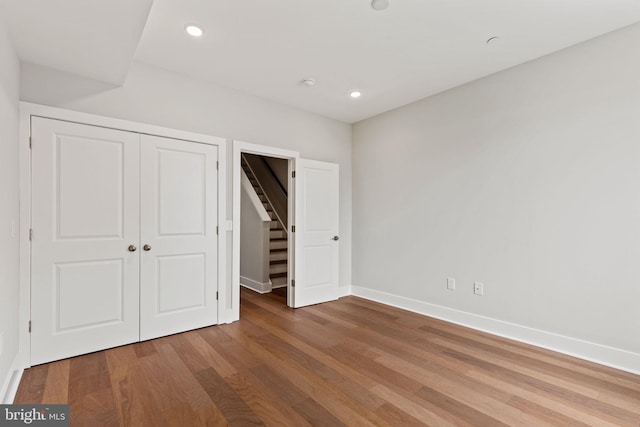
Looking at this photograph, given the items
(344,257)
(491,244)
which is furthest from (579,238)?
(344,257)

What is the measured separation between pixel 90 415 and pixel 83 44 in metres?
2.52

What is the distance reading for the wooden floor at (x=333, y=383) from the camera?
1867 mm

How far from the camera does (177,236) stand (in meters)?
3.21

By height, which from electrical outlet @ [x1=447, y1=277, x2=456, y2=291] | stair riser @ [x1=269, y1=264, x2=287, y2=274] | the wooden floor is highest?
electrical outlet @ [x1=447, y1=277, x2=456, y2=291]

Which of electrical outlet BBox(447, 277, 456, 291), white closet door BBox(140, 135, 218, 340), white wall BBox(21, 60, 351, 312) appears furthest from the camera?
electrical outlet BBox(447, 277, 456, 291)

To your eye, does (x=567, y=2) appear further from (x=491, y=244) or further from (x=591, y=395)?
(x=591, y=395)

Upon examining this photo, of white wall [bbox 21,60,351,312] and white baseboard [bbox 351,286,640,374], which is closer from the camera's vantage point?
white baseboard [bbox 351,286,640,374]

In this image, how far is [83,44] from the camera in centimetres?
225

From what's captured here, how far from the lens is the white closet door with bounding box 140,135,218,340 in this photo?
3020 millimetres

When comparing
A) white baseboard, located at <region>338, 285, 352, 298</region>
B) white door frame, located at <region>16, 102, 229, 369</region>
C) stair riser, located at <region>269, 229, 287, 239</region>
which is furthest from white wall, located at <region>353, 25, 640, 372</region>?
white door frame, located at <region>16, 102, 229, 369</region>

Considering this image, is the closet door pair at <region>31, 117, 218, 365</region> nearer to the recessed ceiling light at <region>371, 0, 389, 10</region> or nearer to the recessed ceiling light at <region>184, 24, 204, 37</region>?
the recessed ceiling light at <region>184, 24, 204, 37</region>

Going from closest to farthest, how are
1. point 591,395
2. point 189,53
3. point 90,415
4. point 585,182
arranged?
point 90,415
point 591,395
point 585,182
point 189,53

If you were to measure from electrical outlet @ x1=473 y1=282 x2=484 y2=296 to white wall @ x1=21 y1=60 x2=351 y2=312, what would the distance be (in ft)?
6.34

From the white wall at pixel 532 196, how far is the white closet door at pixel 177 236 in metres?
2.42
